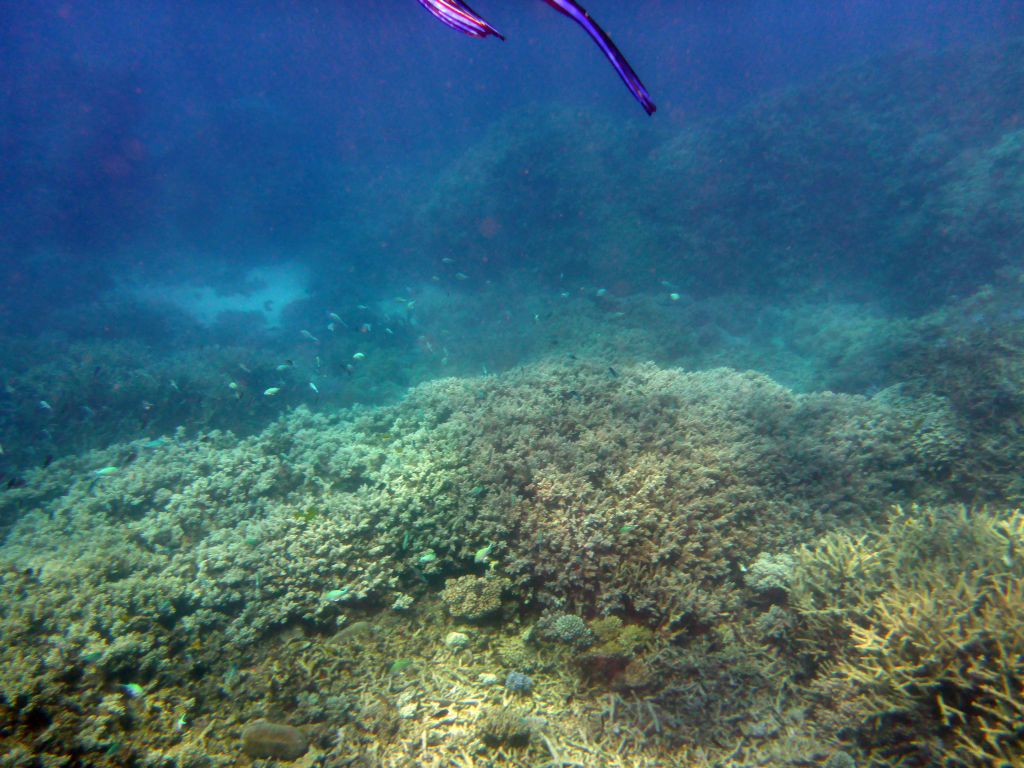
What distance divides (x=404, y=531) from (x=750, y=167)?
20871 mm

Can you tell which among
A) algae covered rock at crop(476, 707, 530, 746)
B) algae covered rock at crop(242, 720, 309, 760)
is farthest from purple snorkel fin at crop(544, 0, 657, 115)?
algae covered rock at crop(242, 720, 309, 760)

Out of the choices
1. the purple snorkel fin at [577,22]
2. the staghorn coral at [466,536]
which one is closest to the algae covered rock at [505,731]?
the staghorn coral at [466,536]

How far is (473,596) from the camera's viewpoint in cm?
499

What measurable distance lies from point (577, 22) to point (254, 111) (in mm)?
50780

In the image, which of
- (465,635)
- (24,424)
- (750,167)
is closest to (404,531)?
(465,635)

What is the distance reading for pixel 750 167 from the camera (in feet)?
62.1

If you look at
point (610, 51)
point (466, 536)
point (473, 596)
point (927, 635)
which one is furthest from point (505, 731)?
point (610, 51)

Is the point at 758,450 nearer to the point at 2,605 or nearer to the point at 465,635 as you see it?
the point at 465,635

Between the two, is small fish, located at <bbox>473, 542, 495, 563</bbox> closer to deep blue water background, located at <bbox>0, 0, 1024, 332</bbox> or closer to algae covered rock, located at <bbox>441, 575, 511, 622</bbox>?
algae covered rock, located at <bbox>441, 575, 511, 622</bbox>

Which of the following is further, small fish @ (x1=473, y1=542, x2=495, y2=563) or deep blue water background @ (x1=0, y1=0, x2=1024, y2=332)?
deep blue water background @ (x1=0, y1=0, x2=1024, y2=332)

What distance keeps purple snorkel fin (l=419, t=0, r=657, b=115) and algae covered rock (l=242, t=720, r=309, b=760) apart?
17.7 ft

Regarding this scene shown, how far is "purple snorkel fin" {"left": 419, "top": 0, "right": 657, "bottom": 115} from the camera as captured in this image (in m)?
0.99

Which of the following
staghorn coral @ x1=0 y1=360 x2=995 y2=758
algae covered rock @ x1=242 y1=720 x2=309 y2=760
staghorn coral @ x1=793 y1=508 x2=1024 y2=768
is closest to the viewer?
staghorn coral @ x1=793 y1=508 x2=1024 y2=768

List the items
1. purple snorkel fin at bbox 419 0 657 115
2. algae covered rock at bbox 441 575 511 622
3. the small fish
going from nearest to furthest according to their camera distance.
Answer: purple snorkel fin at bbox 419 0 657 115 → algae covered rock at bbox 441 575 511 622 → the small fish
